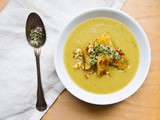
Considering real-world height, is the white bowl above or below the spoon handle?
above

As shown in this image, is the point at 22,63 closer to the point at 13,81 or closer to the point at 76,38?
the point at 13,81

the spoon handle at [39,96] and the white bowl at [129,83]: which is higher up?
the white bowl at [129,83]

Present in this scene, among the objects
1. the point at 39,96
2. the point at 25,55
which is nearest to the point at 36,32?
the point at 25,55

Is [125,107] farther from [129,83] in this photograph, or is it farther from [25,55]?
[25,55]

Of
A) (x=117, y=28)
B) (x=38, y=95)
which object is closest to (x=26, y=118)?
(x=38, y=95)
